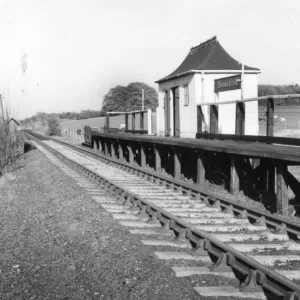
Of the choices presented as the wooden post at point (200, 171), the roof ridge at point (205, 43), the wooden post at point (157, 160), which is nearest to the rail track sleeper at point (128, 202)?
the wooden post at point (200, 171)

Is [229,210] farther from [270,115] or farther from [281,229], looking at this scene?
[270,115]

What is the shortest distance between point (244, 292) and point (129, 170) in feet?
38.7

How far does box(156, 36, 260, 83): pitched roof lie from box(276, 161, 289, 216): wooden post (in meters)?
9.36

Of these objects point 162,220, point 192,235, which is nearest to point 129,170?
point 162,220

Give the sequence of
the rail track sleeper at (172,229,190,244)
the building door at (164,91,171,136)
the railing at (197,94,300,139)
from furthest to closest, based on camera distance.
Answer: the building door at (164,91,171,136), the railing at (197,94,300,139), the rail track sleeper at (172,229,190,244)

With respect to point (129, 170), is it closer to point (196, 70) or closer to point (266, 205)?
point (196, 70)

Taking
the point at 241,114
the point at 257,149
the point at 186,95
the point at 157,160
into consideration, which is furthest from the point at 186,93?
the point at 257,149

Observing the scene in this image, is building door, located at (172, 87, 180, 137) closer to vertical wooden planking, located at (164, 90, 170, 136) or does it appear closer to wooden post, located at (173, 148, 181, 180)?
vertical wooden planking, located at (164, 90, 170, 136)

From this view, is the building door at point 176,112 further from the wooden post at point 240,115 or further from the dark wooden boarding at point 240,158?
the wooden post at point 240,115

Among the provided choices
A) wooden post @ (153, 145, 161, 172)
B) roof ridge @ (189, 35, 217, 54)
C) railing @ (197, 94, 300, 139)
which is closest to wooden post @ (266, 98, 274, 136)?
railing @ (197, 94, 300, 139)

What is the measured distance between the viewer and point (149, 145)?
18406 millimetres

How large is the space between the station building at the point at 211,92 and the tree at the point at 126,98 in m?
59.0

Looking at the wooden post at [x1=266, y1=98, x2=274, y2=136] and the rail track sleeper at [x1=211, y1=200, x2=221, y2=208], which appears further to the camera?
the wooden post at [x1=266, y1=98, x2=274, y2=136]

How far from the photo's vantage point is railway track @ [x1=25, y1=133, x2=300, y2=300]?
4492 millimetres
